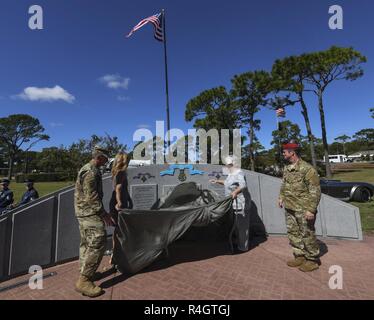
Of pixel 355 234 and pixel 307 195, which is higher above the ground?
pixel 307 195

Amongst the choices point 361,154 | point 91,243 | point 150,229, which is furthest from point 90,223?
point 361,154

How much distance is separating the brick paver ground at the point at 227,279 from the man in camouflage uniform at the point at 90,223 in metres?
0.19

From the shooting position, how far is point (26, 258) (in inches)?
150

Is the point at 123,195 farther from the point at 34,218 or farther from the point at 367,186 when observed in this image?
the point at 367,186

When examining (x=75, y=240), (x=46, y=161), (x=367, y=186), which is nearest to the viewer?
(x=75, y=240)

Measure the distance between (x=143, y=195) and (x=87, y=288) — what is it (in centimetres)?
254

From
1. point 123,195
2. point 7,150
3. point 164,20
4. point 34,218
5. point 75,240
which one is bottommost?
point 75,240

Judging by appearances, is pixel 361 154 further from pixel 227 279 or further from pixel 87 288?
pixel 87 288

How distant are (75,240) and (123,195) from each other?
1.40 meters

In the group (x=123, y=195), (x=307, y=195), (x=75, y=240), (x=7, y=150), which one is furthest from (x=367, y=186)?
(x=7, y=150)

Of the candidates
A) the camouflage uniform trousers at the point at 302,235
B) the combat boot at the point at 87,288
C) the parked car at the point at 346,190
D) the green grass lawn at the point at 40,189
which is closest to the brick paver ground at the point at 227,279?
the combat boot at the point at 87,288

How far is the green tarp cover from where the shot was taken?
364 centimetres

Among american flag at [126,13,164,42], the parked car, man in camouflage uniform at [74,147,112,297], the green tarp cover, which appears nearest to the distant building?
the parked car

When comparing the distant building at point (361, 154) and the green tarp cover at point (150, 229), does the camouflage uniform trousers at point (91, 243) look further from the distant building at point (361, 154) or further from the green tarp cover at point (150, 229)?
the distant building at point (361, 154)
